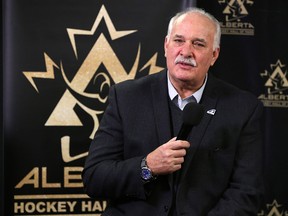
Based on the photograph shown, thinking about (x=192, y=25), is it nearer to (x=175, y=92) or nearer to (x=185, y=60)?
(x=185, y=60)

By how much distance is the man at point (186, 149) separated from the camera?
66.1 inches

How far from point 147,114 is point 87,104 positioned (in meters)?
1.03

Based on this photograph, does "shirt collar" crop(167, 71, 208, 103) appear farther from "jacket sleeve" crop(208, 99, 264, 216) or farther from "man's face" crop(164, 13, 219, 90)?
"jacket sleeve" crop(208, 99, 264, 216)

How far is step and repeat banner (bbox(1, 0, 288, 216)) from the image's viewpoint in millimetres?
2648

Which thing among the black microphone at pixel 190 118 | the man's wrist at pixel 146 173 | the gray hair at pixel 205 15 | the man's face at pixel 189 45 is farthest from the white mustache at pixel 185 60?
the man's wrist at pixel 146 173

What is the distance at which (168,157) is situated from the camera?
4.99 ft

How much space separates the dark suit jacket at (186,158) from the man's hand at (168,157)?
0.08 meters

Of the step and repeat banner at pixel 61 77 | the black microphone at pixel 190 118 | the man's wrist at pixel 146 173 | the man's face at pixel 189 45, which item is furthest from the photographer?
the step and repeat banner at pixel 61 77

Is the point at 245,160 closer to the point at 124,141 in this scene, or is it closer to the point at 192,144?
the point at 192,144

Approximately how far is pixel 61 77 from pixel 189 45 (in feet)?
3.83

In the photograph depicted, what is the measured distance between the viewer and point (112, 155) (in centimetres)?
174

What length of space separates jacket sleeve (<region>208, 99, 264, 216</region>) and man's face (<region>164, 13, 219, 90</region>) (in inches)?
11.6

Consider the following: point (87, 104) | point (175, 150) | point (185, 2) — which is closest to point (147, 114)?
point (175, 150)

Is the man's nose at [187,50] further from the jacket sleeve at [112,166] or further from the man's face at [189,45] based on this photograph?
the jacket sleeve at [112,166]
